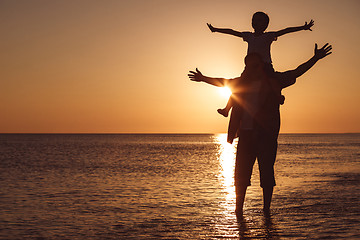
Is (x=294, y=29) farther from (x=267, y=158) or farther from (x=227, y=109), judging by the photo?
(x=267, y=158)

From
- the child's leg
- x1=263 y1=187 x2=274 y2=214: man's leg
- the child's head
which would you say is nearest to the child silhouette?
the child's head

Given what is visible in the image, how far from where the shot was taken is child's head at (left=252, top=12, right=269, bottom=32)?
30.0 ft

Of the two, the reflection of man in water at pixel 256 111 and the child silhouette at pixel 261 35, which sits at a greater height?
the child silhouette at pixel 261 35

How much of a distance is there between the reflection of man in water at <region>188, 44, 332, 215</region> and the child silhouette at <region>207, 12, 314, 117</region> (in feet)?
0.47

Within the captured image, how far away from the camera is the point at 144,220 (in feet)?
33.4

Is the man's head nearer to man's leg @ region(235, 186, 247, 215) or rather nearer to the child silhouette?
the child silhouette

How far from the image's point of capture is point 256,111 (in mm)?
9352

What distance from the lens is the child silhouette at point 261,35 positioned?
355 inches

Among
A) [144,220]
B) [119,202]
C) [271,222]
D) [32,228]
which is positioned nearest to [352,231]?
[271,222]

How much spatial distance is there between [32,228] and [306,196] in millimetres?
7764

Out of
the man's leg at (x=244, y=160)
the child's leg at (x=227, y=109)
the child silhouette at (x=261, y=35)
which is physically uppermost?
the child silhouette at (x=261, y=35)

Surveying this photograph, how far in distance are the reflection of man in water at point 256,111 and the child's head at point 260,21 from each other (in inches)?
21.2

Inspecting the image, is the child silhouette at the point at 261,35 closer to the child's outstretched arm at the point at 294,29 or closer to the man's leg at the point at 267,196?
the child's outstretched arm at the point at 294,29

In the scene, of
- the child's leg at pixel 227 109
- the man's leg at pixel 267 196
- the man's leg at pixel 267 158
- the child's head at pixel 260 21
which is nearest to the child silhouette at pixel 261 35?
the child's head at pixel 260 21
